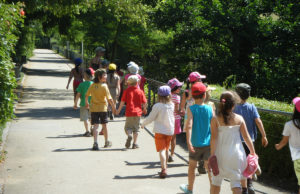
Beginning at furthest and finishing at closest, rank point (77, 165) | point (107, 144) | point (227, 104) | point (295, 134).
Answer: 1. point (107, 144)
2. point (77, 165)
3. point (295, 134)
4. point (227, 104)

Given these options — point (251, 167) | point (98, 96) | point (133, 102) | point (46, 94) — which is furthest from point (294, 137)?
point (46, 94)

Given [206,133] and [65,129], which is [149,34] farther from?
[206,133]

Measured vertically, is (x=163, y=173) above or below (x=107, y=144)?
above

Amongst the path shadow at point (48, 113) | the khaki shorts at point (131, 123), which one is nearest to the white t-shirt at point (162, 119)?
the khaki shorts at point (131, 123)

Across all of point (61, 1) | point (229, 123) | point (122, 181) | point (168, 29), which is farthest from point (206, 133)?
point (168, 29)

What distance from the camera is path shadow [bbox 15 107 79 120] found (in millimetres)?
13367

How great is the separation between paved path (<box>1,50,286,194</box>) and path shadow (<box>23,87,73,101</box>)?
244 inches

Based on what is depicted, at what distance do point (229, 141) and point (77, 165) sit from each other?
3.72 meters

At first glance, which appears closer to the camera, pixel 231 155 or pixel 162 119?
pixel 231 155

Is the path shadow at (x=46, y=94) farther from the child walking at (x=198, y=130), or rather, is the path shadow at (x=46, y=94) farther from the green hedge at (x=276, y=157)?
the child walking at (x=198, y=130)

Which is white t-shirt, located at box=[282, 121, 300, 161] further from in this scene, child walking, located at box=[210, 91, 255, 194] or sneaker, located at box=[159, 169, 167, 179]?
sneaker, located at box=[159, 169, 167, 179]

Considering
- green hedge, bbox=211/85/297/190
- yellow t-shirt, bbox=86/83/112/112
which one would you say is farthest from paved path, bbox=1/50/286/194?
yellow t-shirt, bbox=86/83/112/112

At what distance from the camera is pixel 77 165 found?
783cm

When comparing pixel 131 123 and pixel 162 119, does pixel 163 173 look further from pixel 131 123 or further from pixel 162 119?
pixel 131 123
